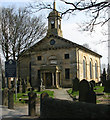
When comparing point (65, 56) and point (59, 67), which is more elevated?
point (65, 56)

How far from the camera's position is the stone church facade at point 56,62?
27766 millimetres

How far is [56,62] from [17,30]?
1212 centimetres

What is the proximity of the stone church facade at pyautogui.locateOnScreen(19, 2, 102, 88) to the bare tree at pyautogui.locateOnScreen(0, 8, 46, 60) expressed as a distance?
211 inches

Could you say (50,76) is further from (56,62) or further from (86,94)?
(86,94)

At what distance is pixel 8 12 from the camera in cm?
1923

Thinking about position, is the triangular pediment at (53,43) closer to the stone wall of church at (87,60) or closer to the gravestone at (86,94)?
the stone wall of church at (87,60)

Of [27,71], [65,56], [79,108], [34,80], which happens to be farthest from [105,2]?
[27,71]

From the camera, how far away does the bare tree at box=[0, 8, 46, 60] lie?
19375 millimetres

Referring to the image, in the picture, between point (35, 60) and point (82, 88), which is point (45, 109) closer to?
point (82, 88)

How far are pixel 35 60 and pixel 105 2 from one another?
2641cm

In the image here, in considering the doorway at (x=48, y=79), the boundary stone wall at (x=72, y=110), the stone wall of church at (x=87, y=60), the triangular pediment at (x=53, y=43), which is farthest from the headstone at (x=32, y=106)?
the triangular pediment at (x=53, y=43)

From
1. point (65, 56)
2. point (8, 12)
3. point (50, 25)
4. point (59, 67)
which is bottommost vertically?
point (59, 67)

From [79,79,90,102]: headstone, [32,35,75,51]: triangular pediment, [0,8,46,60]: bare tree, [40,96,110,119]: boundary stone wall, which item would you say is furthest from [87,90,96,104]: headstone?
[32,35,75,51]: triangular pediment

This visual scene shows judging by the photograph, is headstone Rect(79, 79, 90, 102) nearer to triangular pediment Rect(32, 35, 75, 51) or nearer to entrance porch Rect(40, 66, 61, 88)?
entrance porch Rect(40, 66, 61, 88)
